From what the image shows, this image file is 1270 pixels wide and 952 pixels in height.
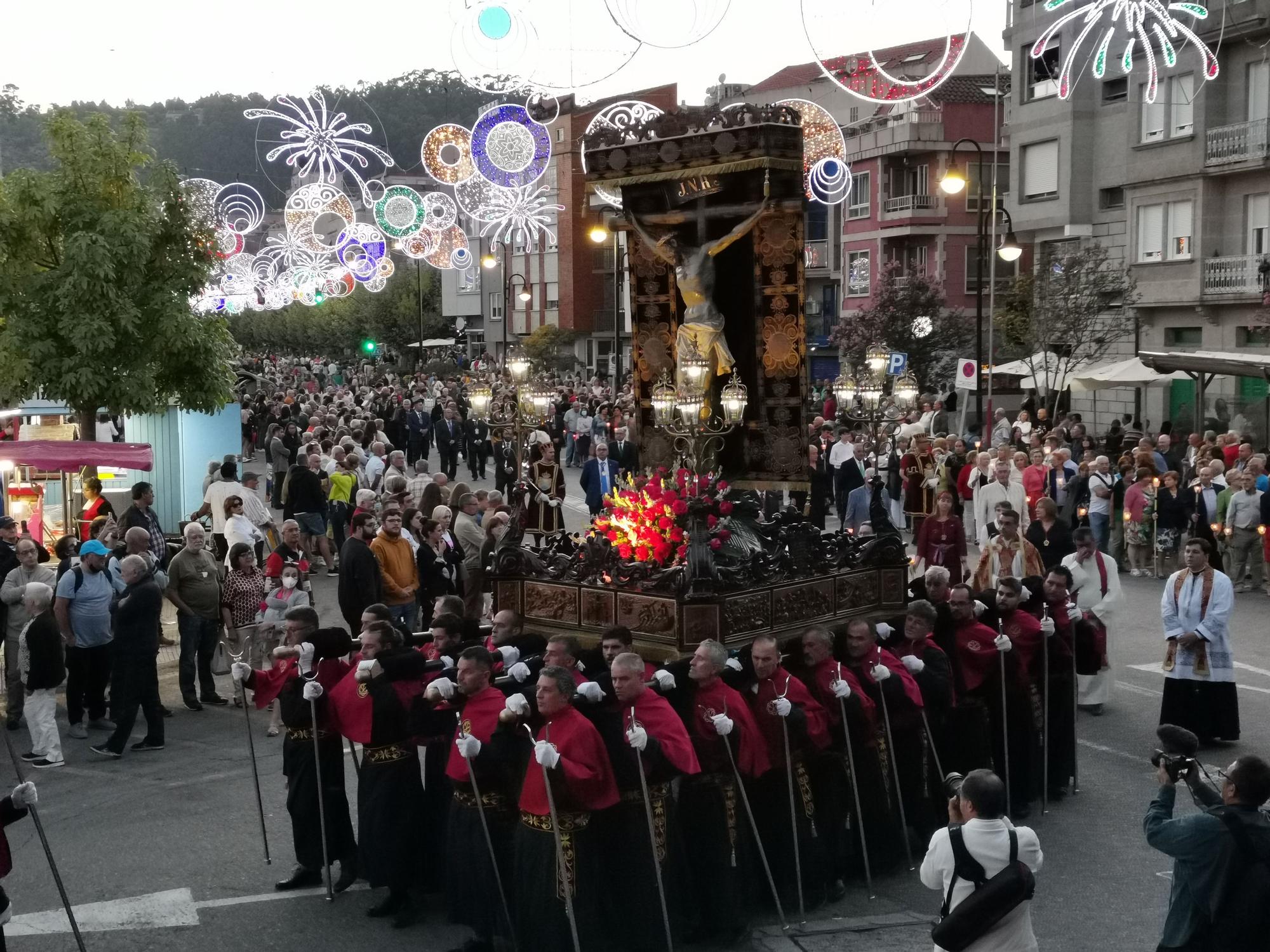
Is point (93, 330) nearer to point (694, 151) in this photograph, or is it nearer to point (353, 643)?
point (694, 151)

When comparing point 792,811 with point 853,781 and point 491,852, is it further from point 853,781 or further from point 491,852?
point 491,852

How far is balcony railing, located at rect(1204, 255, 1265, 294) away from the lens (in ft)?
105

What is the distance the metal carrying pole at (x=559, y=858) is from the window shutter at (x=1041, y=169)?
33.7m

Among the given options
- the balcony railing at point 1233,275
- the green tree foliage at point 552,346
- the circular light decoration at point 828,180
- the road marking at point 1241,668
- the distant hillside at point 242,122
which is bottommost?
the road marking at point 1241,668

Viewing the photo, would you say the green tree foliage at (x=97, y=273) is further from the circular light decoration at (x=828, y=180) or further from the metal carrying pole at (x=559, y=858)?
the metal carrying pole at (x=559, y=858)

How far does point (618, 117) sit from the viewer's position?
23.7m

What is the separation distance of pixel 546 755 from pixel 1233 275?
2937 cm

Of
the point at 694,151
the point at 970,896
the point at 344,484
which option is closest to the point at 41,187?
the point at 344,484

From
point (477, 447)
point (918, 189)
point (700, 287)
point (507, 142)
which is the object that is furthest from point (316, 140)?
point (918, 189)

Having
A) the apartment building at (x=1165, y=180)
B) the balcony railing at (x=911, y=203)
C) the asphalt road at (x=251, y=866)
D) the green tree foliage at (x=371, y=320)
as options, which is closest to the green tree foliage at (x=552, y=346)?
the green tree foliage at (x=371, y=320)

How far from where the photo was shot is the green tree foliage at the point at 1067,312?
32.7m

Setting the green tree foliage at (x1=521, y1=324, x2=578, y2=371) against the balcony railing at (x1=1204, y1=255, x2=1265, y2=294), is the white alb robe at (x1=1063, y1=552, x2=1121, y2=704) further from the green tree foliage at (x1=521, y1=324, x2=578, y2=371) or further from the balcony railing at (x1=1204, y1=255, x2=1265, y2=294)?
the green tree foliage at (x1=521, y1=324, x2=578, y2=371)

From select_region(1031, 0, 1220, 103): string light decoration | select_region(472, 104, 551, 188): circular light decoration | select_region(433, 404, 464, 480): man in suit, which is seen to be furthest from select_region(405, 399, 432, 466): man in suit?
select_region(1031, 0, 1220, 103): string light decoration

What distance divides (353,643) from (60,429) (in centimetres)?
1459
